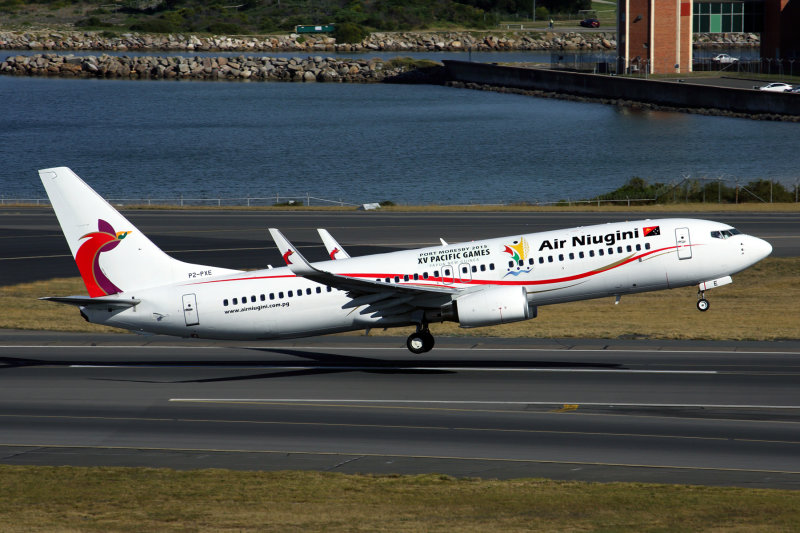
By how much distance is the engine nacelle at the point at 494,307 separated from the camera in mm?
38125

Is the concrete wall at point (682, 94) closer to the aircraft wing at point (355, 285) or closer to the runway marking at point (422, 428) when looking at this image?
the aircraft wing at point (355, 285)

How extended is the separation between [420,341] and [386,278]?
2872 mm

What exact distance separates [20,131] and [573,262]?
16106cm

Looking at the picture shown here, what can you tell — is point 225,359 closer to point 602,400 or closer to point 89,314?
point 89,314

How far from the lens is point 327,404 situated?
3650 centimetres

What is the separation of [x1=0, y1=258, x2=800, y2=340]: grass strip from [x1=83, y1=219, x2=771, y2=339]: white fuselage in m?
8.53

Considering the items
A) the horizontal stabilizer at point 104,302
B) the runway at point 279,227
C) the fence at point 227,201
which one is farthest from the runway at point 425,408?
the fence at point 227,201

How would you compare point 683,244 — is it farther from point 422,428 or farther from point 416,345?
point 422,428

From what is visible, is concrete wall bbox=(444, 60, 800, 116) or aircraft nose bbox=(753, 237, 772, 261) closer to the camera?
aircraft nose bbox=(753, 237, 772, 261)

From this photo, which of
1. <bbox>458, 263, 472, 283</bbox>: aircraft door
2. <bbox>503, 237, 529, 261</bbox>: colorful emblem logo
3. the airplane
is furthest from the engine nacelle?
<bbox>503, 237, 529, 261</bbox>: colorful emblem logo

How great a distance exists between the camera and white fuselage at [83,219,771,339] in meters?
39.3

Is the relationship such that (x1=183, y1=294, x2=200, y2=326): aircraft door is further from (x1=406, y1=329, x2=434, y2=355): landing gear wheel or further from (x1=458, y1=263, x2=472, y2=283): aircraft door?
(x1=458, y1=263, x2=472, y2=283): aircraft door

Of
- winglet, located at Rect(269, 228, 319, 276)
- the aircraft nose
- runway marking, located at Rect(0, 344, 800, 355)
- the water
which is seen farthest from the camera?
the water

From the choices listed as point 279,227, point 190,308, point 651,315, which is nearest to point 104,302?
point 190,308
